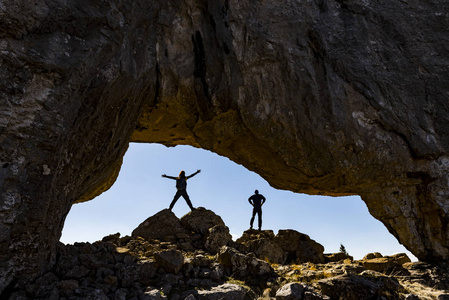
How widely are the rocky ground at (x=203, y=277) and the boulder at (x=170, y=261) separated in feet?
0.06

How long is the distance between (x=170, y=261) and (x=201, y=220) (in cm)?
416

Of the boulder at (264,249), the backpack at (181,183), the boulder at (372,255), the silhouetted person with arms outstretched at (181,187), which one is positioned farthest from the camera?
the backpack at (181,183)

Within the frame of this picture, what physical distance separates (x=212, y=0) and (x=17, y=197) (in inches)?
283

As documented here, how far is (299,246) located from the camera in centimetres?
1080

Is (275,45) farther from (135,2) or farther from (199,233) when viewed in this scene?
(199,233)

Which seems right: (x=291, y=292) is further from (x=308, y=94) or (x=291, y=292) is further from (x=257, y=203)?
(x=257, y=203)

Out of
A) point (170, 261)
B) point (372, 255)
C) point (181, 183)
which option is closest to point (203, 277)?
point (170, 261)

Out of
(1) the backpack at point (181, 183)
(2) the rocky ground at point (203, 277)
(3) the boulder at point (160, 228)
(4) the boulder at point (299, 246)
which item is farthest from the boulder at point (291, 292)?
(1) the backpack at point (181, 183)

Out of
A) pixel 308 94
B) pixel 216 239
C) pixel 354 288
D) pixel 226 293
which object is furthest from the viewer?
pixel 308 94

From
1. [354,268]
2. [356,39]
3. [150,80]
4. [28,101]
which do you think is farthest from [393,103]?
[28,101]

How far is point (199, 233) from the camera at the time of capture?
9.62m

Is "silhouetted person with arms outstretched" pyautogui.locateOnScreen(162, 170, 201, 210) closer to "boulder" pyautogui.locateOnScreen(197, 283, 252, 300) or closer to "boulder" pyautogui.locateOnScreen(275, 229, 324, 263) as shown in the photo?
"boulder" pyautogui.locateOnScreen(275, 229, 324, 263)

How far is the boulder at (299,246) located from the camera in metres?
10.3

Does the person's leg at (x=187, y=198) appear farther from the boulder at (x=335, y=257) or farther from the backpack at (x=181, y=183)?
the boulder at (x=335, y=257)
